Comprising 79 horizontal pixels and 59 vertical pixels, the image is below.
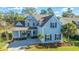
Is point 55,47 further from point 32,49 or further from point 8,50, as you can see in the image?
point 8,50

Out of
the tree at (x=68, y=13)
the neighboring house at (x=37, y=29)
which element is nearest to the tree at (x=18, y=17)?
the neighboring house at (x=37, y=29)

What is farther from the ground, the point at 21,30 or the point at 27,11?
the point at 27,11

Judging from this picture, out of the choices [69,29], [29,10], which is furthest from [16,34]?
[69,29]
